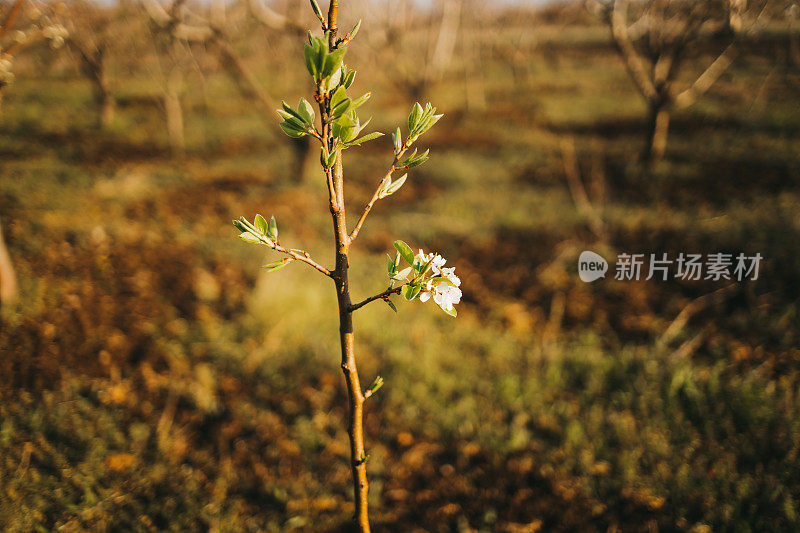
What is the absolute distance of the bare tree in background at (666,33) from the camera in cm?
534

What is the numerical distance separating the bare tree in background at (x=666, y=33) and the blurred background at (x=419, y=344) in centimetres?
6

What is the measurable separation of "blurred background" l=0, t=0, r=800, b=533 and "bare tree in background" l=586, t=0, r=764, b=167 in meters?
0.06

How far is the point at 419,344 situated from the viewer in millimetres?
3705

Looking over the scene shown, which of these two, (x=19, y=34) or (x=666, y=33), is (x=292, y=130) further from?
(x=666, y=33)

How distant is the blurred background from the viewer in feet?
7.34

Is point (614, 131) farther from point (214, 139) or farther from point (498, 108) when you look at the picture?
point (214, 139)

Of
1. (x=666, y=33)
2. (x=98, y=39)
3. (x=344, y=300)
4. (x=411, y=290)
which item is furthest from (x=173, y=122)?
(x=411, y=290)

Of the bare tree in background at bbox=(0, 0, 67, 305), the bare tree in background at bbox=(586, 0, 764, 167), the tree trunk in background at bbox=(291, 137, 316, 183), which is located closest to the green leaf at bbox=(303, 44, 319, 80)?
the bare tree in background at bbox=(0, 0, 67, 305)

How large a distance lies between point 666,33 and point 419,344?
6712mm

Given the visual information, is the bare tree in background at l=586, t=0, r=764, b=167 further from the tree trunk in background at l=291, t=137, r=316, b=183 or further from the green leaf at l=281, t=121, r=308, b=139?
the green leaf at l=281, t=121, r=308, b=139

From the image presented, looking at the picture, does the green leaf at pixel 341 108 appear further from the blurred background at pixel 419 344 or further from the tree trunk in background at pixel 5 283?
the tree trunk in background at pixel 5 283

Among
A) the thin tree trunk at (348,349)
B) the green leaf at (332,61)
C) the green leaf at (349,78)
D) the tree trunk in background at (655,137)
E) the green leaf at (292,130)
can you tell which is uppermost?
the tree trunk in background at (655,137)

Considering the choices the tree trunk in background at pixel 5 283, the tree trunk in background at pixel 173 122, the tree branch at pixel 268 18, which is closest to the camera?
the tree trunk in background at pixel 5 283

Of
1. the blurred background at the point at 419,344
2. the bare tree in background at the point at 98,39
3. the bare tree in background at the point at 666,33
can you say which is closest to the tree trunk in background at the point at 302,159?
the blurred background at the point at 419,344
